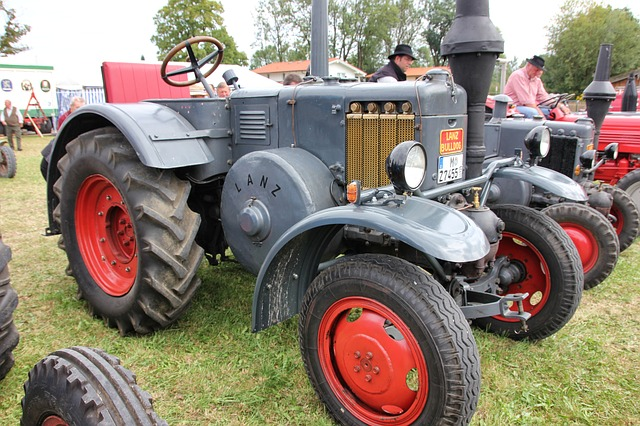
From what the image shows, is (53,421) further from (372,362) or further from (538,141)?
(538,141)

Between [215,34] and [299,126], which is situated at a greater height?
[215,34]

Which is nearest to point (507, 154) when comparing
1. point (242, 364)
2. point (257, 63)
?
point (242, 364)

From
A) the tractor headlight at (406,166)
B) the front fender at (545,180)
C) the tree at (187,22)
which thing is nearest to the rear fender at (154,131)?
the tractor headlight at (406,166)

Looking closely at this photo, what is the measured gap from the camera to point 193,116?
3.33 meters

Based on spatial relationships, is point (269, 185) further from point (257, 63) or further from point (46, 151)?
point (257, 63)

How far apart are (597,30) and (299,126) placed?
Answer: 154 feet

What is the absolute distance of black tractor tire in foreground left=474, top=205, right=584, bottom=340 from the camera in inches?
116

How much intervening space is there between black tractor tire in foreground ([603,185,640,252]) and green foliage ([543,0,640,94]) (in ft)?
121

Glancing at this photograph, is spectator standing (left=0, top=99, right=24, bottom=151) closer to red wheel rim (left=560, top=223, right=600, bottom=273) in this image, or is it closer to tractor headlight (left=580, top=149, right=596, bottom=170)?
tractor headlight (left=580, top=149, right=596, bottom=170)

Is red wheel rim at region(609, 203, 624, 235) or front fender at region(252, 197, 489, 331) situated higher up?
front fender at region(252, 197, 489, 331)

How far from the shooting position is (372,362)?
85.1 inches

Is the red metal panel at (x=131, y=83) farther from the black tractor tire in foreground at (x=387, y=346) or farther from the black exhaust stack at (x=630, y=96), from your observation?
the black exhaust stack at (x=630, y=96)

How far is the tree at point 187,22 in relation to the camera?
4044cm

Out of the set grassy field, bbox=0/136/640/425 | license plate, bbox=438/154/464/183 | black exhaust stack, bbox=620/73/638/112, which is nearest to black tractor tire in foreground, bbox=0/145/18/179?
grassy field, bbox=0/136/640/425
